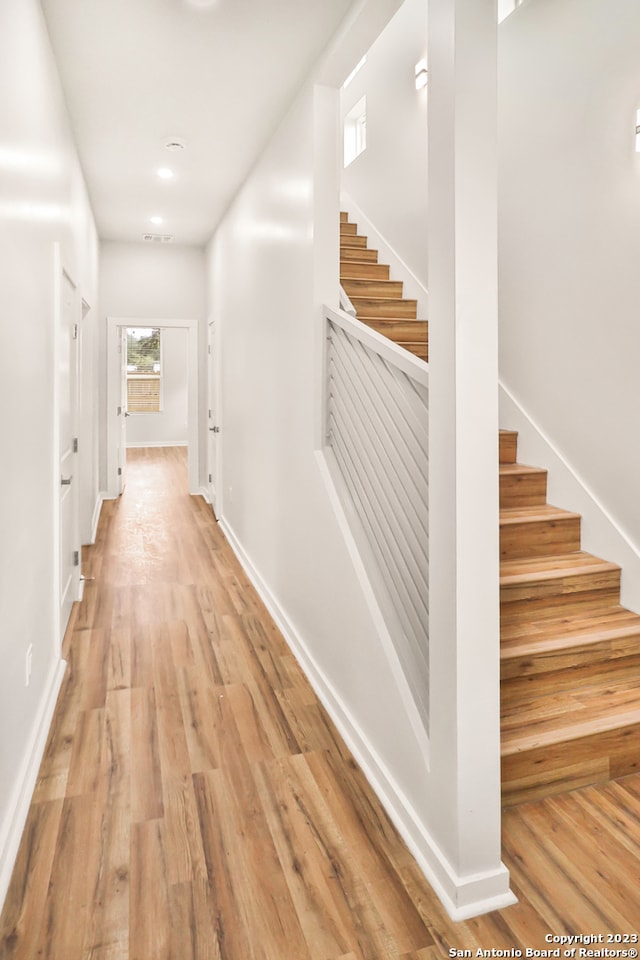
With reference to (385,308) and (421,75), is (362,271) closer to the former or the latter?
(385,308)

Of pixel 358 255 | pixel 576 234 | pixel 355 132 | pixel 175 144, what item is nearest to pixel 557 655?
pixel 576 234

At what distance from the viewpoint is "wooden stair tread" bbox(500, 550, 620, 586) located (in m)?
2.54

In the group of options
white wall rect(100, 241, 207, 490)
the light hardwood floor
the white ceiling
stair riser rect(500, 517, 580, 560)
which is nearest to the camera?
the light hardwood floor

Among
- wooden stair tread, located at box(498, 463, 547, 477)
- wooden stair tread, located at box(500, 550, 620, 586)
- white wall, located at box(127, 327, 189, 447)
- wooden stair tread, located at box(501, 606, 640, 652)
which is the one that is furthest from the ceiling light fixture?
white wall, located at box(127, 327, 189, 447)

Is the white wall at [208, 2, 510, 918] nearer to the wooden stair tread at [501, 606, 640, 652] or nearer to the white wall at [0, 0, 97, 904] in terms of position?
the wooden stair tread at [501, 606, 640, 652]

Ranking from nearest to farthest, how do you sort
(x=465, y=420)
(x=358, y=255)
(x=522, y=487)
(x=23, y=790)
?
(x=465, y=420) < (x=23, y=790) < (x=522, y=487) < (x=358, y=255)

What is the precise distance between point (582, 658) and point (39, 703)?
83.3 inches

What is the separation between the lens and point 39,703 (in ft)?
7.77

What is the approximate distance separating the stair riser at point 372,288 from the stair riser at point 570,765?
2996mm

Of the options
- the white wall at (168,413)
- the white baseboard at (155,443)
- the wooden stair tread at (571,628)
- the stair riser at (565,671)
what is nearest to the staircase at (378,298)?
the wooden stair tread at (571,628)

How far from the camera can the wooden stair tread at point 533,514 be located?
9.10 feet

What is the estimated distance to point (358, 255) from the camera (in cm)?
464

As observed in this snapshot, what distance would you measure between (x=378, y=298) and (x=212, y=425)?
3.07 metres

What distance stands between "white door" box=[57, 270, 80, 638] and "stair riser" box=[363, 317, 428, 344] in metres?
1.75
